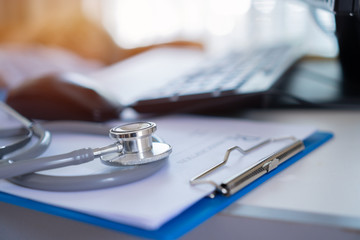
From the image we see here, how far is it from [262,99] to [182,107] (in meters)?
0.10

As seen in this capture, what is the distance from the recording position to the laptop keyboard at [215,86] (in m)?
0.50

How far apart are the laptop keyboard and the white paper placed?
0.15 ft

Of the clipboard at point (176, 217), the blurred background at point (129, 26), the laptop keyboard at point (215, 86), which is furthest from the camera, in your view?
the blurred background at point (129, 26)

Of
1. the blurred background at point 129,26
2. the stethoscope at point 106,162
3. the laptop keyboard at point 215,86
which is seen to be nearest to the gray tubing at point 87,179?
the stethoscope at point 106,162

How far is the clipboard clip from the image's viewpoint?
263 millimetres

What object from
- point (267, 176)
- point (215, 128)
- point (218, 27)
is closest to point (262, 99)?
point (215, 128)

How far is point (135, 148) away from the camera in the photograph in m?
0.29

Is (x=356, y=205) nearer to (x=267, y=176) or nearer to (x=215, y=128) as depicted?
(x=267, y=176)

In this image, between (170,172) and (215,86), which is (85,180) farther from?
(215,86)

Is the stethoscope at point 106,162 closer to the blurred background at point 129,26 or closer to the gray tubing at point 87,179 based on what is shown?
the gray tubing at point 87,179

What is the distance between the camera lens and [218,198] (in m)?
0.26

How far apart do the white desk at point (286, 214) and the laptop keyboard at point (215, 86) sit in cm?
17

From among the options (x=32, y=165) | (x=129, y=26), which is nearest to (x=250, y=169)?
(x=32, y=165)

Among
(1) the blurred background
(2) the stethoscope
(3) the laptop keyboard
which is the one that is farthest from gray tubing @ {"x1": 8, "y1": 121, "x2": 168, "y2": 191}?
(1) the blurred background
